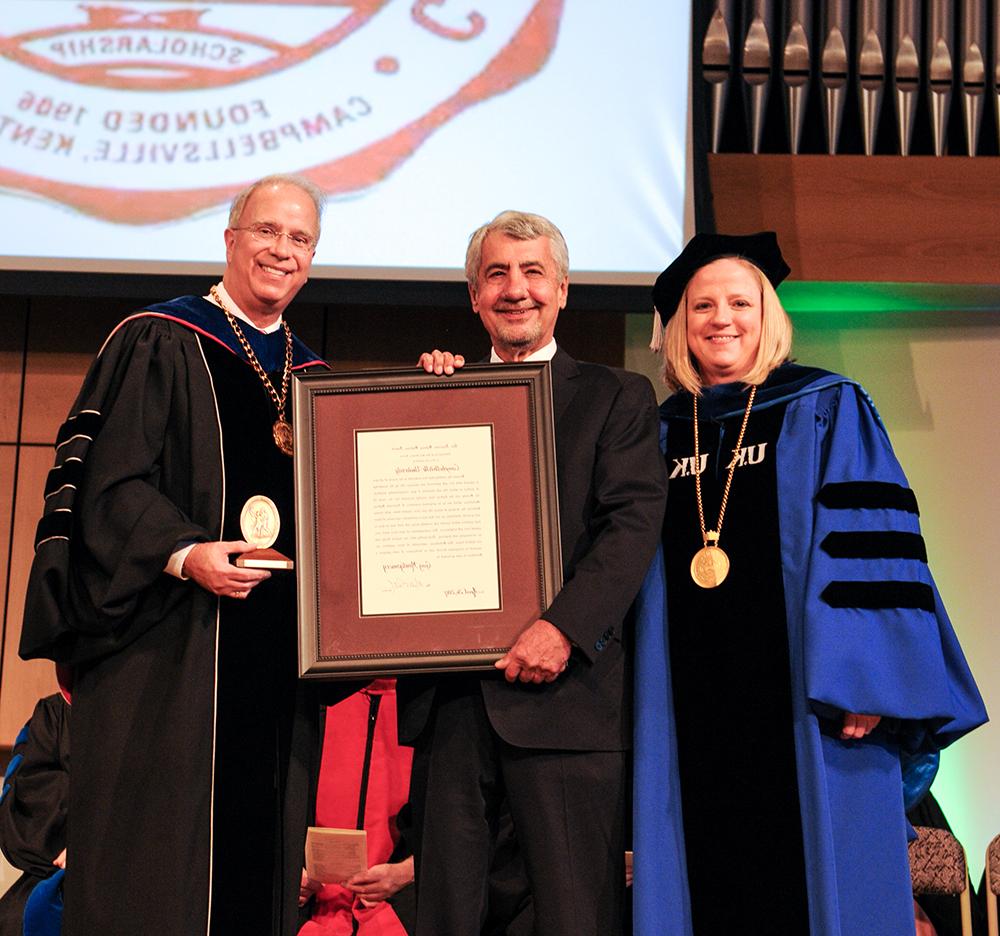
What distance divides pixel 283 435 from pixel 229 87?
2229 mm

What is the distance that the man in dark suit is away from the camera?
281 cm

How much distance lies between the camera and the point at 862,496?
3086 mm

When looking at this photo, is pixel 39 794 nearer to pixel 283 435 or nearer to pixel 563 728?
pixel 283 435

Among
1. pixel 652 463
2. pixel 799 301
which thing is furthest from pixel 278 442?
pixel 799 301

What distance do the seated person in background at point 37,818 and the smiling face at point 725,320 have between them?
2.34 meters

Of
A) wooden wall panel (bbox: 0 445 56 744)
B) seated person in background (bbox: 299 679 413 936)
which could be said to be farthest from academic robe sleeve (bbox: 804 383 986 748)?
wooden wall panel (bbox: 0 445 56 744)

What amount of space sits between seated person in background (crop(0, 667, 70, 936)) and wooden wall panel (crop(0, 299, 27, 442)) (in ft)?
4.05

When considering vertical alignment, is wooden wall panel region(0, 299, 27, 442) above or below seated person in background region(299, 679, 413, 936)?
above

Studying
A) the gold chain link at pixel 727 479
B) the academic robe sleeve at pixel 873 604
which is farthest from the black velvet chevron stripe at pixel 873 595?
the gold chain link at pixel 727 479

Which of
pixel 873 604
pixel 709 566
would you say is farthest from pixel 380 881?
pixel 873 604

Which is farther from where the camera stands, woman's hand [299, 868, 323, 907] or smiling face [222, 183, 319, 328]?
woman's hand [299, 868, 323, 907]

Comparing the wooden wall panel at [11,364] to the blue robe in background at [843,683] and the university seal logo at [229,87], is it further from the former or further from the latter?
the blue robe in background at [843,683]

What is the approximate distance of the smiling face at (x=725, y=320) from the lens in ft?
10.8

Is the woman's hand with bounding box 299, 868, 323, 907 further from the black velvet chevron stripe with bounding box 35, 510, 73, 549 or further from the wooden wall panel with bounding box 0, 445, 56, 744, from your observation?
the wooden wall panel with bounding box 0, 445, 56, 744
